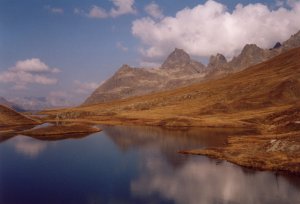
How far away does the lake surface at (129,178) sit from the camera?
4991cm

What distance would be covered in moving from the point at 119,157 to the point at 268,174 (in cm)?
3422

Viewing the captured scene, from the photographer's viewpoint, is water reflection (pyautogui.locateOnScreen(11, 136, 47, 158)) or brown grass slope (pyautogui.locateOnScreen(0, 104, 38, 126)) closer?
water reflection (pyautogui.locateOnScreen(11, 136, 47, 158))

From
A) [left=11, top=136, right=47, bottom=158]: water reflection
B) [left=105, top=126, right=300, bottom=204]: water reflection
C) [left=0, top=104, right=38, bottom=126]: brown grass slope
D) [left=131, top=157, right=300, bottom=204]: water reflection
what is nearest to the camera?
[left=131, top=157, right=300, bottom=204]: water reflection

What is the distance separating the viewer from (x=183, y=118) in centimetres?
15512

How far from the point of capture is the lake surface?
49.9 meters

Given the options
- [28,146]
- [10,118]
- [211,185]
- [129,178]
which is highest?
[10,118]

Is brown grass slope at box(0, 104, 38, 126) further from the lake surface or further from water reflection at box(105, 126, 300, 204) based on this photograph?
water reflection at box(105, 126, 300, 204)

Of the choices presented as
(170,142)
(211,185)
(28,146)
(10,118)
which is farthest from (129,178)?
(10,118)

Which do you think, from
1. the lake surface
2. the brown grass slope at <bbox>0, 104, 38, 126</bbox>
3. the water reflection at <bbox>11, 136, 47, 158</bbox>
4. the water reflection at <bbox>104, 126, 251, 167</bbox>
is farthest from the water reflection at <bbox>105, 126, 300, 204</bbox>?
the brown grass slope at <bbox>0, 104, 38, 126</bbox>

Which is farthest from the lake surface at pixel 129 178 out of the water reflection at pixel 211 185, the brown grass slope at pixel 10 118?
the brown grass slope at pixel 10 118

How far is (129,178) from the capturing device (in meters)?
60.4

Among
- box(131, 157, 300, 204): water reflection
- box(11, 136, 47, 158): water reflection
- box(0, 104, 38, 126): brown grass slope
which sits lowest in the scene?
box(131, 157, 300, 204): water reflection

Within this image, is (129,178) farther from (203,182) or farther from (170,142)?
(170,142)

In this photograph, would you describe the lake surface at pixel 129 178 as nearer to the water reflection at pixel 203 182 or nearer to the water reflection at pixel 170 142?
the water reflection at pixel 203 182
